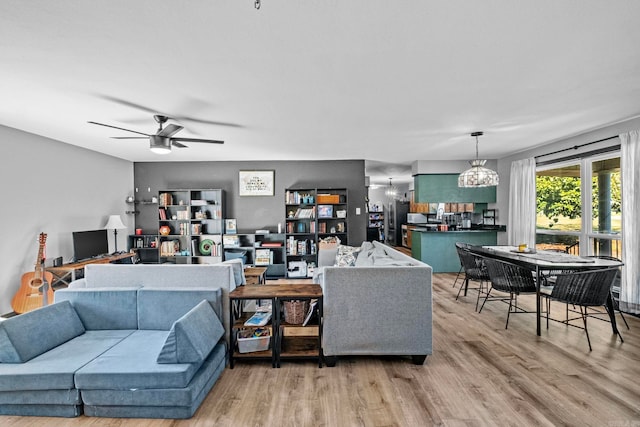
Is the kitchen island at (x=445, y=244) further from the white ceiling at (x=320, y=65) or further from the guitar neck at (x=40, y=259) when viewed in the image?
the guitar neck at (x=40, y=259)

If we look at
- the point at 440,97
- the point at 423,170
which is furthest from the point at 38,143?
the point at 423,170

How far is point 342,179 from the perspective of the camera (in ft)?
21.7

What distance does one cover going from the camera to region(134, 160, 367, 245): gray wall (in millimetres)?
6598

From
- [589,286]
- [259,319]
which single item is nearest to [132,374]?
[259,319]

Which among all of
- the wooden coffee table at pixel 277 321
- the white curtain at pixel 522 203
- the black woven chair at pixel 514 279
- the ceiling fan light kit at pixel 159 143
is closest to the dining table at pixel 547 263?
the black woven chair at pixel 514 279

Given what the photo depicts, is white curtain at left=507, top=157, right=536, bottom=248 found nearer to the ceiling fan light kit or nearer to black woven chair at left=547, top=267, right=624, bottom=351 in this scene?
black woven chair at left=547, top=267, right=624, bottom=351

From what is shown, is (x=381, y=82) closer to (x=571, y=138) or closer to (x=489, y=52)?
(x=489, y=52)

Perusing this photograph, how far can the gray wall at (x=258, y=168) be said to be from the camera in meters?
6.60

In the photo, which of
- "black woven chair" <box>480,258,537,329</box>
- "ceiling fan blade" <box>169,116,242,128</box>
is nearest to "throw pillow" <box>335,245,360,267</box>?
"black woven chair" <box>480,258,537,329</box>

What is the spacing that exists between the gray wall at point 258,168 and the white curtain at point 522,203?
9.50 feet

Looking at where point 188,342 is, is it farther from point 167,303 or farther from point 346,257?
point 346,257

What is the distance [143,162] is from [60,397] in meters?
5.55

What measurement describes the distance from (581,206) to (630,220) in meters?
1.01

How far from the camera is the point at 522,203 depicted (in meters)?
5.77
